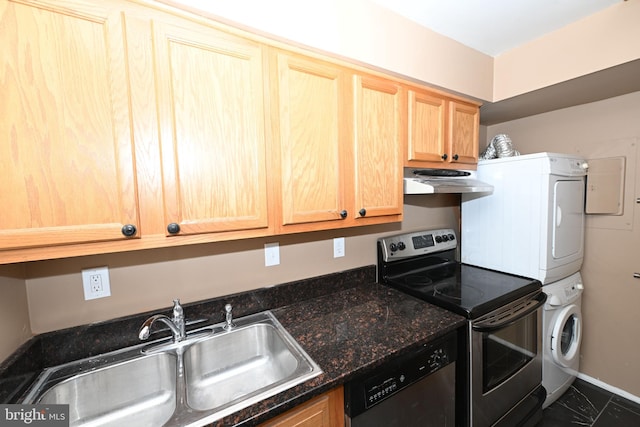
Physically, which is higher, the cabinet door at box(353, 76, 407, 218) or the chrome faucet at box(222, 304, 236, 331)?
the cabinet door at box(353, 76, 407, 218)

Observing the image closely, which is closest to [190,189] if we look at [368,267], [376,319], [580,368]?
[376,319]

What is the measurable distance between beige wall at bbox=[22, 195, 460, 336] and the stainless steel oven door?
0.78 m

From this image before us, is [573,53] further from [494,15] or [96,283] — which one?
[96,283]

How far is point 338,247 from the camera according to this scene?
5.50 ft

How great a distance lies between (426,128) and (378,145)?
16.9 inches

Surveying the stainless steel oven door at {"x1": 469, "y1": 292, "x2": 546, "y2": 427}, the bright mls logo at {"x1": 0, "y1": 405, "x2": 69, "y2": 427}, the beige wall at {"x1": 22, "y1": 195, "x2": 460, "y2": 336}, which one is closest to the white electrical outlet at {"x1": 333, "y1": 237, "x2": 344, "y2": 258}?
the beige wall at {"x1": 22, "y1": 195, "x2": 460, "y2": 336}

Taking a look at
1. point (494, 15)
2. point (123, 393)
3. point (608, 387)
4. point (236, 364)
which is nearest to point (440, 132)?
point (494, 15)

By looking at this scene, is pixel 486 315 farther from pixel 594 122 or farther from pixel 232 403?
pixel 594 122

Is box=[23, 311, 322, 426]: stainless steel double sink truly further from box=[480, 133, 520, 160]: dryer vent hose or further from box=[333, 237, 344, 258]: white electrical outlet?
box=[480, 133, 520, 160]: dryer vent hose

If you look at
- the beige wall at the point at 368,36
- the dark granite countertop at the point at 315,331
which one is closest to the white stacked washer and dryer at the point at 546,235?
the beige wall at the point at 368,36

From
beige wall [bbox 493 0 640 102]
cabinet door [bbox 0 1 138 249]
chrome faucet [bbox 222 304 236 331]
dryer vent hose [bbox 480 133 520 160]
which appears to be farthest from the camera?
dryer vent hose [bbox 480 133 520 160]

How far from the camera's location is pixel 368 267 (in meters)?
1.77

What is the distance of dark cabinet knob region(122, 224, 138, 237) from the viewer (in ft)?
2.77

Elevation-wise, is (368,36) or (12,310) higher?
(368,36)
